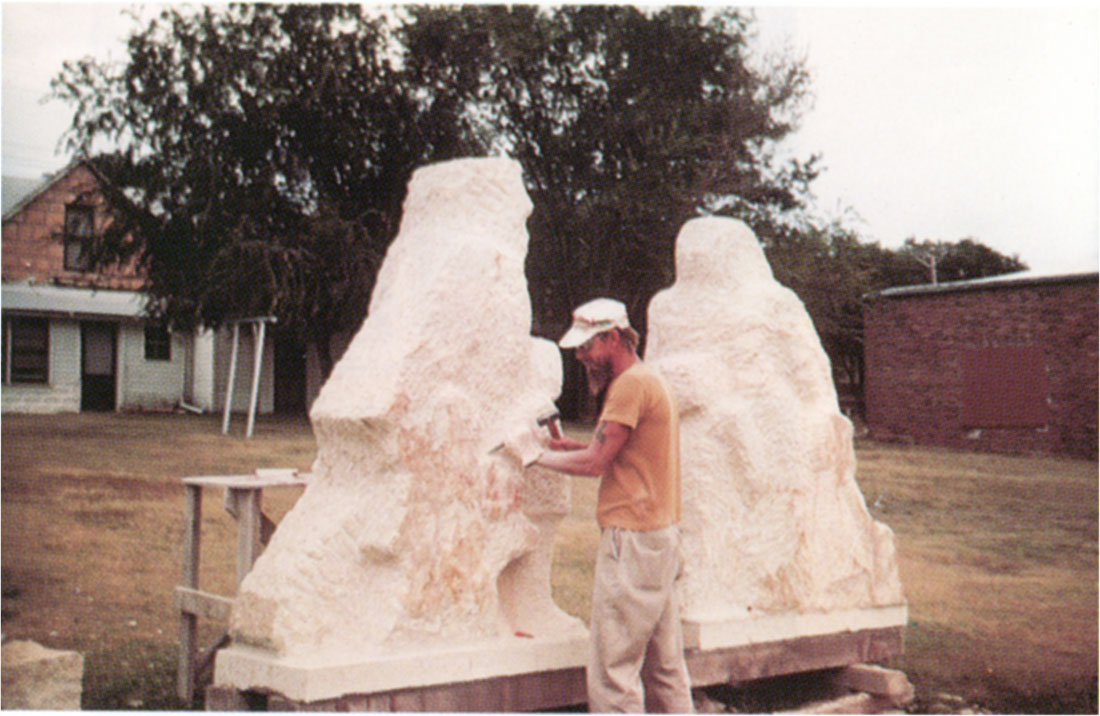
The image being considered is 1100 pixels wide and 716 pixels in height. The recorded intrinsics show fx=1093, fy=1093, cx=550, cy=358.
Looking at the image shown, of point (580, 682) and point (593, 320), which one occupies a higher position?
point (593, 320)

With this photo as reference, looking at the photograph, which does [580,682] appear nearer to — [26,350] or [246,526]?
[246,526]

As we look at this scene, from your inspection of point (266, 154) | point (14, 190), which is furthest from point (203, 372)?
point (14, 190)

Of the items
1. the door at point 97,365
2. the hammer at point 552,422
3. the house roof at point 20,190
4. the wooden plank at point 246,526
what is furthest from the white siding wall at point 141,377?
the hammer at point 552,422

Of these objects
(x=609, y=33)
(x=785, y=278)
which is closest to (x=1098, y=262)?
(x=785, y=278)

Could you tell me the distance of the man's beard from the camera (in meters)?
4.42

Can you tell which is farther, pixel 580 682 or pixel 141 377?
pixel 141 377

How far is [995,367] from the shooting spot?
337 inches

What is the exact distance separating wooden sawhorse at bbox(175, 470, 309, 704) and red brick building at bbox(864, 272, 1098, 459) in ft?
18.4

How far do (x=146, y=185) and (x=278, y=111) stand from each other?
68.1 inches

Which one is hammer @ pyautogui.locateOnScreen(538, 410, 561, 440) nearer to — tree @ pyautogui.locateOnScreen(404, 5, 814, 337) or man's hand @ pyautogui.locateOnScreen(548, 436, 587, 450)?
man's hand @ pyautogui.locateOnScreen(548, 436, 587, 450)

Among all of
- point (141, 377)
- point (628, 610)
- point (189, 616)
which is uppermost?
point (141, 377)

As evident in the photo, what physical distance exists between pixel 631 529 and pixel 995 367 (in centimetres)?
540

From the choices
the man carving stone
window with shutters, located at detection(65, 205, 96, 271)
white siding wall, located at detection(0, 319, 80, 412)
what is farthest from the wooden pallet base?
window with shutters, located at detection(65, 205, 96, 271)

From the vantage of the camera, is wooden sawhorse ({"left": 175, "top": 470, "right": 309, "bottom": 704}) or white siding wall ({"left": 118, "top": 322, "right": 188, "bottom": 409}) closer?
wooden sawhorse ({"left": 175, "top": 470, "right": 309, "bottom": 704})
